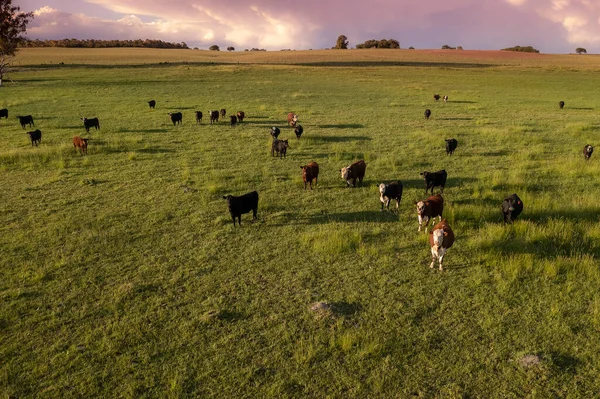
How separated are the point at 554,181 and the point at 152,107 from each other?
29460 mm

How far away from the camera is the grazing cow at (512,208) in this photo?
10.8 metres

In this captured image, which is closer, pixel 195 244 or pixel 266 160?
pixel 195 244

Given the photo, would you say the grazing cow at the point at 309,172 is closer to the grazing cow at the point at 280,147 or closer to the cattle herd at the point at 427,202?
the cattle herd at the point at 427,202

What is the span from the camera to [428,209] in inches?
421

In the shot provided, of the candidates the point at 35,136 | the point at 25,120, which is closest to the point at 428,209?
the point at 35,136

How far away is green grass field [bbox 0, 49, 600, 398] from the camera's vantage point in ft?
20.6

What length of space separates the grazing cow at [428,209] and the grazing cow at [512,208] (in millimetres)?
1807

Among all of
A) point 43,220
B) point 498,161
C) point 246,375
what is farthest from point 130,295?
point 498,161

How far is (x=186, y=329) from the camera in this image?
7.27 m

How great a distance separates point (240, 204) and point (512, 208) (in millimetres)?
7735

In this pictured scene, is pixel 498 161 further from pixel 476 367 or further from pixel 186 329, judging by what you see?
pixel 186 329

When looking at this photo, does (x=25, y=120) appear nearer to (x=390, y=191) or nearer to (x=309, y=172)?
(x=309, y=172)

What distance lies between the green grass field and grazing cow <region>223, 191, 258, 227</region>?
48 cm

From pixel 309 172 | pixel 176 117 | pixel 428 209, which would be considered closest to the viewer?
pixel 428 209
